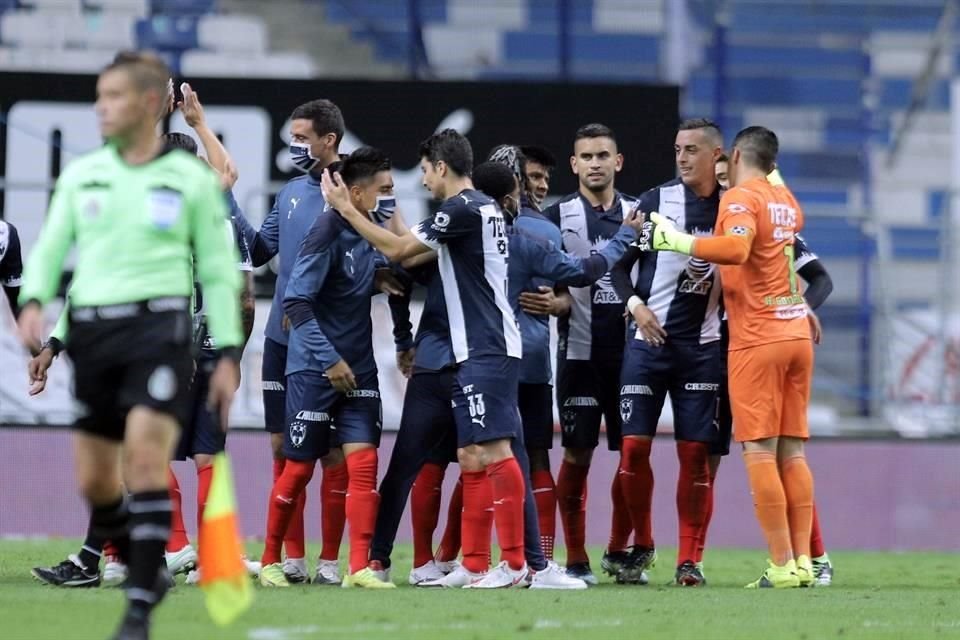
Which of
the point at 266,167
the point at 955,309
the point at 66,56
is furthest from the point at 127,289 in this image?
the point at 955,309

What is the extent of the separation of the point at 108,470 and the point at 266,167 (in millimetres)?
8015

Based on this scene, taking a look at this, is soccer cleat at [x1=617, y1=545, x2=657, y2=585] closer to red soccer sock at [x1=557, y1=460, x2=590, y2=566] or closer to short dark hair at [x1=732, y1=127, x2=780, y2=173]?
red soccer sock at [x1=557, y1=460, x2=590, y2=566]

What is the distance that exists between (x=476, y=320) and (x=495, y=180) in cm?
82

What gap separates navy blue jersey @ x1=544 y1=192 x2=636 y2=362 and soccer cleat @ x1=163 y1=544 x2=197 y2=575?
90.9 inches

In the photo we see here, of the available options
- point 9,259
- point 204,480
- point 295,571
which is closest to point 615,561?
point 295,571

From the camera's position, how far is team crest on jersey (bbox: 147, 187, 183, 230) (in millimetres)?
5574

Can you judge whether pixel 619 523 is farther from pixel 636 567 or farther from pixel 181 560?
pixel 181 560

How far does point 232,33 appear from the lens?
15.7m

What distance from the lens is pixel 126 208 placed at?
5598mm

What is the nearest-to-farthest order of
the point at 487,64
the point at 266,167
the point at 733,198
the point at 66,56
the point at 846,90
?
1. the point at 733,198
2. the point at 266,167
3. the point at 66,56
4. the point at 487,64
5. the point at 846,90

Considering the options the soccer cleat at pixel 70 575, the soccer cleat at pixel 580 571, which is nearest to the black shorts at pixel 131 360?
the soccer cleat at pixel 70 575

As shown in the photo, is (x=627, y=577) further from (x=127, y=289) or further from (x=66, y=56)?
(x=66, y=56)

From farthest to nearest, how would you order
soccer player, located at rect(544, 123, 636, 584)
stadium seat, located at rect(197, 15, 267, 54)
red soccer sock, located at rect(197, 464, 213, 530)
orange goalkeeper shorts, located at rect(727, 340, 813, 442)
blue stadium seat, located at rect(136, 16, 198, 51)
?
stadium seat, located at rect(197, 15, 267, 54)
blue stadium seat, located at rect(136, 16, 198, 51)
soccer player, located at rect(544, 123, 636, 584)
orange goalkeeper shorts, located at rect(727, 340, 813, 442)
red soccer sock, located at rect(197, 464, 213, 530)

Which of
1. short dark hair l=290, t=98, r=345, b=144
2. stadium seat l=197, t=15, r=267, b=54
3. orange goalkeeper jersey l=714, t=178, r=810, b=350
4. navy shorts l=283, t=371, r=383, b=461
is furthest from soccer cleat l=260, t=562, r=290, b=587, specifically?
stadium seat l=197, t=15, r=267, b=54
